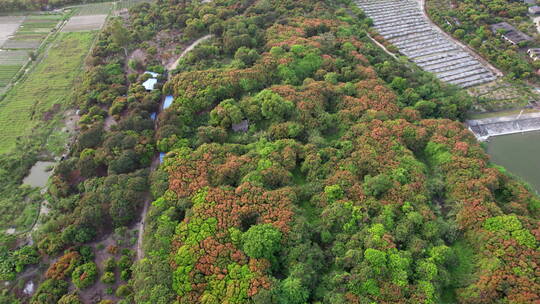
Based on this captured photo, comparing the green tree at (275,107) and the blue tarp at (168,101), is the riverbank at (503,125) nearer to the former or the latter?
the green tree at (275,107)

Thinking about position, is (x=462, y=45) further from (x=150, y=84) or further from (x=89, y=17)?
(x=89, y=17)

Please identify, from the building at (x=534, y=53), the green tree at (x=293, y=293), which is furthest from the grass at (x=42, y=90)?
the building at (x=534, y=53)

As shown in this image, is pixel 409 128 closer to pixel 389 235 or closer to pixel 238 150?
pixel 389 235

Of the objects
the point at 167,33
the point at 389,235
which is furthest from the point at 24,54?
the point at 389,235

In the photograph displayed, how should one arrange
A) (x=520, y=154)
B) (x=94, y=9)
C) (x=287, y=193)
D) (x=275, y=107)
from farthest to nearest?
(x=94, y=9) → (x=520, y=154) → (x=275, y=107) → (x=287, y=193)

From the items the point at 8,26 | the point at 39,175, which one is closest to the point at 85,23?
the point at 8,26

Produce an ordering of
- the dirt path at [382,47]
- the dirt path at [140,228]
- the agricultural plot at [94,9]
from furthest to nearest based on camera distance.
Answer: the agricultural plot at [94,9] < the dirt path at [382,47] < the dirt path at [140,228]
